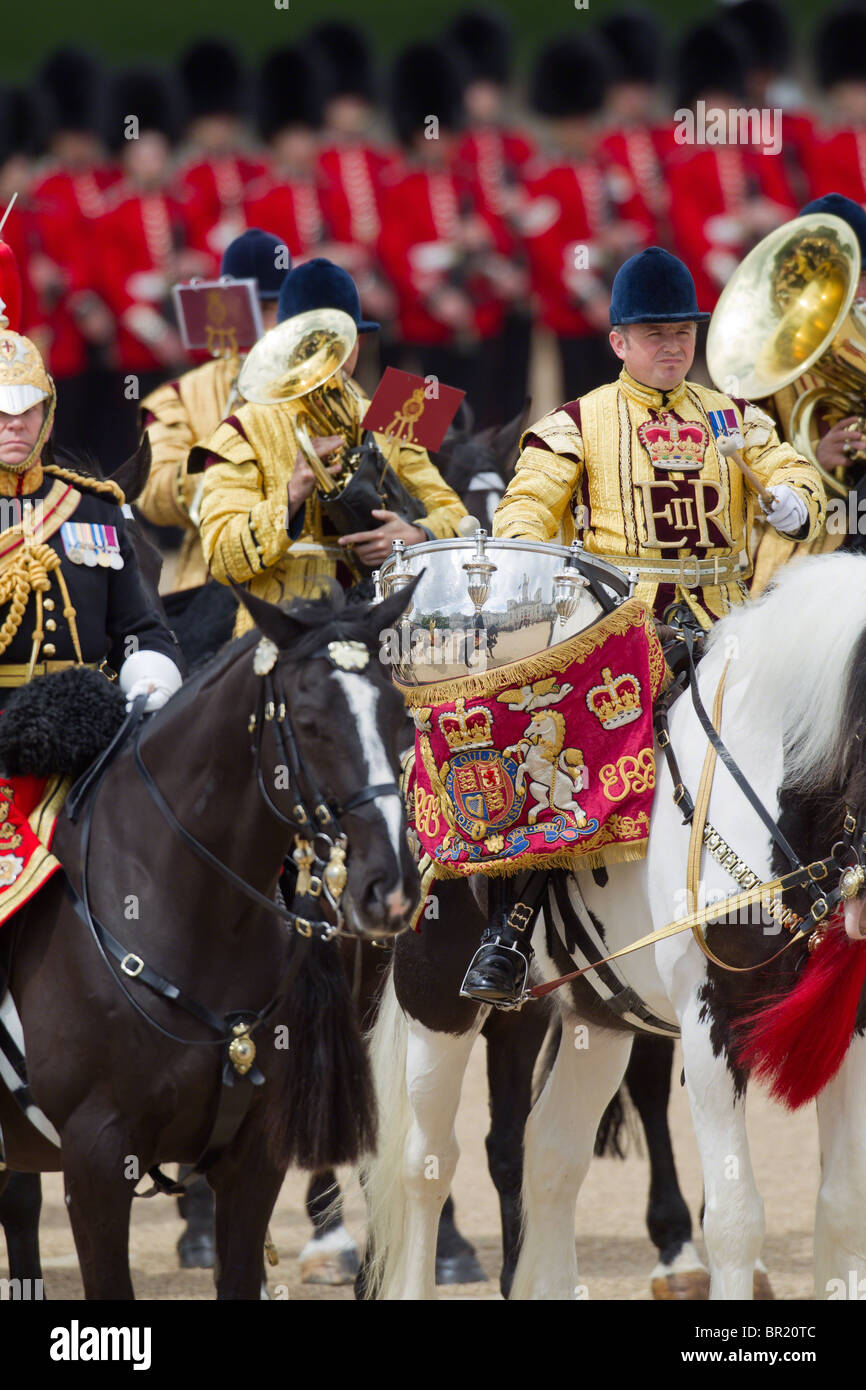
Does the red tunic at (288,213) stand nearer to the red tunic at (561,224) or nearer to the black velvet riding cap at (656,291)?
the red tunic at (561,224)

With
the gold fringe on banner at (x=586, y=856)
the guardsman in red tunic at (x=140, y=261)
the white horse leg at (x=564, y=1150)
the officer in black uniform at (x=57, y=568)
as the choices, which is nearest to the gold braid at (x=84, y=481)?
the officer in black uniform at (x=57, y=568)

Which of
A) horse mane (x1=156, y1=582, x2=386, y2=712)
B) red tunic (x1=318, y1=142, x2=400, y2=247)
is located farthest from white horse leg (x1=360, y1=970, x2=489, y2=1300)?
red tunic (x1=318, y1=142, x2=400, y2=247)

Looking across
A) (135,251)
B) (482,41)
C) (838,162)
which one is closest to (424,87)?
(482,41)

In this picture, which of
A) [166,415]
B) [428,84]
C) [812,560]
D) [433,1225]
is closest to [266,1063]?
[433,1225]

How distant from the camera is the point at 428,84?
15.4 meters

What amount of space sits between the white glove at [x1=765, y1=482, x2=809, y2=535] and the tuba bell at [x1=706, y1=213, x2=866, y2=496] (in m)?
→ 0.88

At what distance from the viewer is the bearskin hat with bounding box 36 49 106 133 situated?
1545cm

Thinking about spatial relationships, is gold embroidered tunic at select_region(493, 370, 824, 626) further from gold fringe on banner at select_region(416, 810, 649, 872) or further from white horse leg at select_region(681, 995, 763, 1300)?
white horse leg at select_region(681, 995, 763, 1300)

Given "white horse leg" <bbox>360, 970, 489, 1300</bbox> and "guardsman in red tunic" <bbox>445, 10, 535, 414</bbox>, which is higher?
"guardsman in red tunic" <bbox>445, 10, 535, 414</bbox>

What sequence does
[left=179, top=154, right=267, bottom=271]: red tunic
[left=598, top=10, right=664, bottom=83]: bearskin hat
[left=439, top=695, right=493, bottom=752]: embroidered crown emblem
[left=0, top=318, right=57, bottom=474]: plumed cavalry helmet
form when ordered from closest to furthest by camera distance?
[left=0, top=318, right=57, bottom=474]: plumed cavalry helmet → [left=439, top=695, right=493, bottom=752]: embroidered crown emblem → [left=179, top=154, right=267, bottom=271]: red tunic → [left=598, top=10, right=664, bottom=83]: bearskin hat

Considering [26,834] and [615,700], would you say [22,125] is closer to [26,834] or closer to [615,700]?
[615,700]

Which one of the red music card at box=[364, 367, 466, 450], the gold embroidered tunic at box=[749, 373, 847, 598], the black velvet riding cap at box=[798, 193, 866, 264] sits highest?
the black velvet riding cap at box=[798, 193, 866, 264]

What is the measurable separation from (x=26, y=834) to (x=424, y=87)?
38.7 feet

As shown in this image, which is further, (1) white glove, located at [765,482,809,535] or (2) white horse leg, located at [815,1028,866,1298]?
(1) white glove, located at [765,482,809,535]
